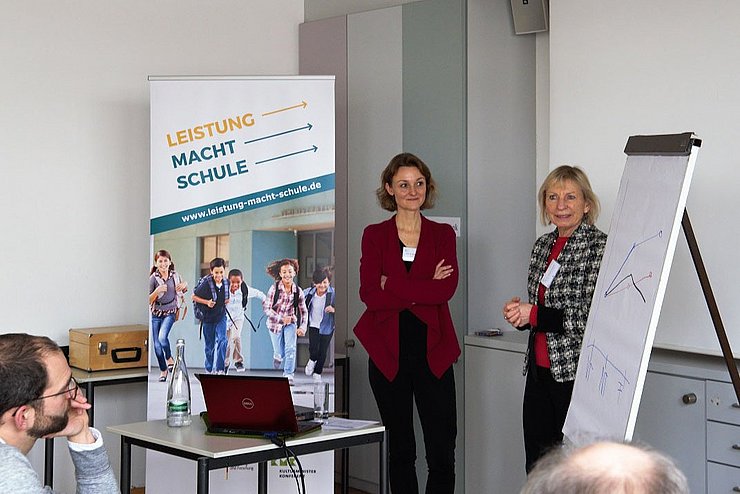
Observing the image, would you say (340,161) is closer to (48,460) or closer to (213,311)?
(213,311)

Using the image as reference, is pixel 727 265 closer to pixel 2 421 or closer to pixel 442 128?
pixel 442 128

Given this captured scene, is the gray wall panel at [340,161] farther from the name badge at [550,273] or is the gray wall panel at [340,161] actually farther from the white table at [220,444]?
the white table at [220,444]

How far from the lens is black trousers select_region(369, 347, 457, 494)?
14.3 ft

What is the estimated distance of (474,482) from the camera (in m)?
4.91

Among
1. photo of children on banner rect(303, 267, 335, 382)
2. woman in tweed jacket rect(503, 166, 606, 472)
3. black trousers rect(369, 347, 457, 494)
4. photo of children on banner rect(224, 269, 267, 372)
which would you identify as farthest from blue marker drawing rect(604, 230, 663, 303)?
photo of children on banner rect(224, 269, 267, 372)

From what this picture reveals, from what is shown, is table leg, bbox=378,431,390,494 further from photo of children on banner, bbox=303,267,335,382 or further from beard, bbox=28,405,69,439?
beard, bbox=28,405,69,439

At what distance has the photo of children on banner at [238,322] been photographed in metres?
4.73

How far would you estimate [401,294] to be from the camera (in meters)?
4.27

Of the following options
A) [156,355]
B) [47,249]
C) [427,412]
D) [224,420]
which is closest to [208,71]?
[47,249]

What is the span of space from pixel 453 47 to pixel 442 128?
0.41m

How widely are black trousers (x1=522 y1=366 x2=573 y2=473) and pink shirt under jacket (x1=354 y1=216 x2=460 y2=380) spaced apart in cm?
51

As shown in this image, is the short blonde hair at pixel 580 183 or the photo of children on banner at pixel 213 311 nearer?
the short blonde hair at pixel 580 183

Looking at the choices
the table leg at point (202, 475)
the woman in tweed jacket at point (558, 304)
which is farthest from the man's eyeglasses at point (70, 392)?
the woman in tweed jacket at point (558, 304)

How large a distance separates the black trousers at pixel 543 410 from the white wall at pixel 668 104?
1.77 ft
